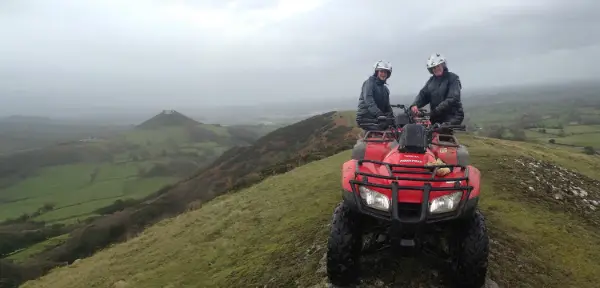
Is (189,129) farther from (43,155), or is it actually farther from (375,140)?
(375,140)

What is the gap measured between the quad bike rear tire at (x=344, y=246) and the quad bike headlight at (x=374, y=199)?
1.95 ft

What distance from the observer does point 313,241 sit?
33.5ft

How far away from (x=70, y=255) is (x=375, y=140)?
31.1 meters

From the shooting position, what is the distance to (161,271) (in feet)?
41.2

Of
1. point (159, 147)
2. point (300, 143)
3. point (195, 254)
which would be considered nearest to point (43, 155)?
point (159, 147)

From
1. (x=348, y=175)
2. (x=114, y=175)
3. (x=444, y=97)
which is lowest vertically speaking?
(x=114, y=175)

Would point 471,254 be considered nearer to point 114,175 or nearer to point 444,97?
point 444,97

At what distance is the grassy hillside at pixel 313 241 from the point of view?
8711mm

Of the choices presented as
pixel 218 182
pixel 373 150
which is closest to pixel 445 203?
pixel 373 150

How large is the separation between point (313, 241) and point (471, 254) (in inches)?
176

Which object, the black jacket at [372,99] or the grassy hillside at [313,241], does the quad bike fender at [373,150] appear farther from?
the grassy hillside at [313,241]

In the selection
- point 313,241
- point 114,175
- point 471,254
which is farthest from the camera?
point 114,175

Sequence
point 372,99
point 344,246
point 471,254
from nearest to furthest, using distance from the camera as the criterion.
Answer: point 471,254 → point 344,246 → point 372,99

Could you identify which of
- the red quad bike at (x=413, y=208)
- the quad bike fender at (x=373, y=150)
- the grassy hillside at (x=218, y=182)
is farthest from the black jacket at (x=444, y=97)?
the grassy hillside at (x=218, y=182)
